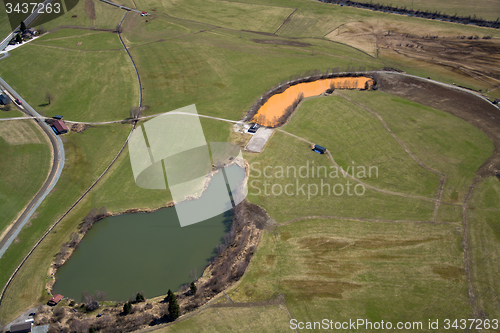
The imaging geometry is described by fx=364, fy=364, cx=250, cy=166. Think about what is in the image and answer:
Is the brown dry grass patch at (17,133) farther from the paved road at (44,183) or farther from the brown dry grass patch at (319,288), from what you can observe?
the brown dry grass patch at (319,288)

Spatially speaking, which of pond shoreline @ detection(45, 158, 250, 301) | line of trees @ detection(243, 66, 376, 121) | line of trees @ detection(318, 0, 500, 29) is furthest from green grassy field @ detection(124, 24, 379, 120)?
line of trees @ detection(318, 0, 500, 29)

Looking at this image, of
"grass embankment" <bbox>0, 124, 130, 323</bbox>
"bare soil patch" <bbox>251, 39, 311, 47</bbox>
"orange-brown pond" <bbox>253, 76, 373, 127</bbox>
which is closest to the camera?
"grass embankment" <bbox>0, 124, 130, 323</bbox>

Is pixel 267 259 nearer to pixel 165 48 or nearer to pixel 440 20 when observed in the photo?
pixel 165 48

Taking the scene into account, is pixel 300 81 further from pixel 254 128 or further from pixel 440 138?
pixel 440 138

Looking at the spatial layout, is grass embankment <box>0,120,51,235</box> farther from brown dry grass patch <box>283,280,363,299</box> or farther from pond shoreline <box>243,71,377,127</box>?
brown dry grass patch <box>283,280,363,299</box>

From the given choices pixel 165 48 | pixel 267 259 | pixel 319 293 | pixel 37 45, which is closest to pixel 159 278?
pixel 267 259
